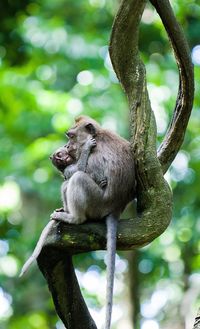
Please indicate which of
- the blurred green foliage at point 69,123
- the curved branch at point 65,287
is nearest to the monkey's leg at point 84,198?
the curved branch at point 65,287

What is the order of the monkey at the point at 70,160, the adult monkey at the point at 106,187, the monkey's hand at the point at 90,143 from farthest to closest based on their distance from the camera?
1. the monkey's hand at the point at 90,143
2. the monkey at the point at 70,160
3. the adult monkey at the point at 106,187

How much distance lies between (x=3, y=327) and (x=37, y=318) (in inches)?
51.7

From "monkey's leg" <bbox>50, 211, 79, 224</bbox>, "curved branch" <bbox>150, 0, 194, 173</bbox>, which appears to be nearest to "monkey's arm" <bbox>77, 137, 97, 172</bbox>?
"monkey's leg" <bbox>50, 211, 79, 224</bbox>

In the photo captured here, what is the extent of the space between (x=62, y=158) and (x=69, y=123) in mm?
5049

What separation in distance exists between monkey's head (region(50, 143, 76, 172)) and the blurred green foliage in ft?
13.7

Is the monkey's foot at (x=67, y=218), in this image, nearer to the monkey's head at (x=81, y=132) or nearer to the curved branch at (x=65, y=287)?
the curved branch at (x=65, y=287)

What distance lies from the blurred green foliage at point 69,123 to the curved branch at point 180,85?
441cm

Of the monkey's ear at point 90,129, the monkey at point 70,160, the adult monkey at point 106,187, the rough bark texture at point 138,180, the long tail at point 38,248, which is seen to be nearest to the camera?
the long tail at point 38,248

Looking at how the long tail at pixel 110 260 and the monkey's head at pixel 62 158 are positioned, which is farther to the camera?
the monkey's head at pixel 62 158

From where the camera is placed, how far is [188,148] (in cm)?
1035

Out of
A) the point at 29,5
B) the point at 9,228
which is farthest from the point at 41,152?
the point at 29,5

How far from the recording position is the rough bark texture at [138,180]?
165 inches

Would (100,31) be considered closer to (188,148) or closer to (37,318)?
(188,148)

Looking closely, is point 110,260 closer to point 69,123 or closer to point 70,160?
point 70,160
